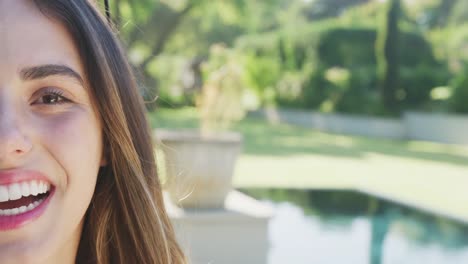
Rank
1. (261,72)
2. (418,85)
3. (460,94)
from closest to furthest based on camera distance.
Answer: (460,94), (418,85), (261,72)

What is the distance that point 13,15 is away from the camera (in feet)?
3.17

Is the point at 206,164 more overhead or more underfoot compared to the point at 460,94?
more underfoot

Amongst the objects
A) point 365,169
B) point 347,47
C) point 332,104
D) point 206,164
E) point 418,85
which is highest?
point 347,47

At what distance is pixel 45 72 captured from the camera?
98 centimetres

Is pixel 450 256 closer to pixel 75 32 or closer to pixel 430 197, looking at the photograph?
pixel 430 197

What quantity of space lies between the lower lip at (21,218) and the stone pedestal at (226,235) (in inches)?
176

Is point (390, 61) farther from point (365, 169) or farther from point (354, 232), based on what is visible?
point (354, 232)

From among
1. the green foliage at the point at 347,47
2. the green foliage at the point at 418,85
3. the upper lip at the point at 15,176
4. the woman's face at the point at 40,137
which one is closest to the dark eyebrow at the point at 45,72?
the woman's face at the point at 40,137

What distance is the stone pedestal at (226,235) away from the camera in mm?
5426

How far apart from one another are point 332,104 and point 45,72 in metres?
22.5

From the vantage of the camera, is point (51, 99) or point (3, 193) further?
point (51, 99)

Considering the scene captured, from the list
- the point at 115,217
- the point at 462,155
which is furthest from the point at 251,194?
the point at 462,155

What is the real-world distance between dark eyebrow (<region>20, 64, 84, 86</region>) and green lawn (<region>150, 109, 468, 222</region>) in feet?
21.7

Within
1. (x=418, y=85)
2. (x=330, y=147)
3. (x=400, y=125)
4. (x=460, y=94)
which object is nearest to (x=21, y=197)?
(x=330, y=147)
